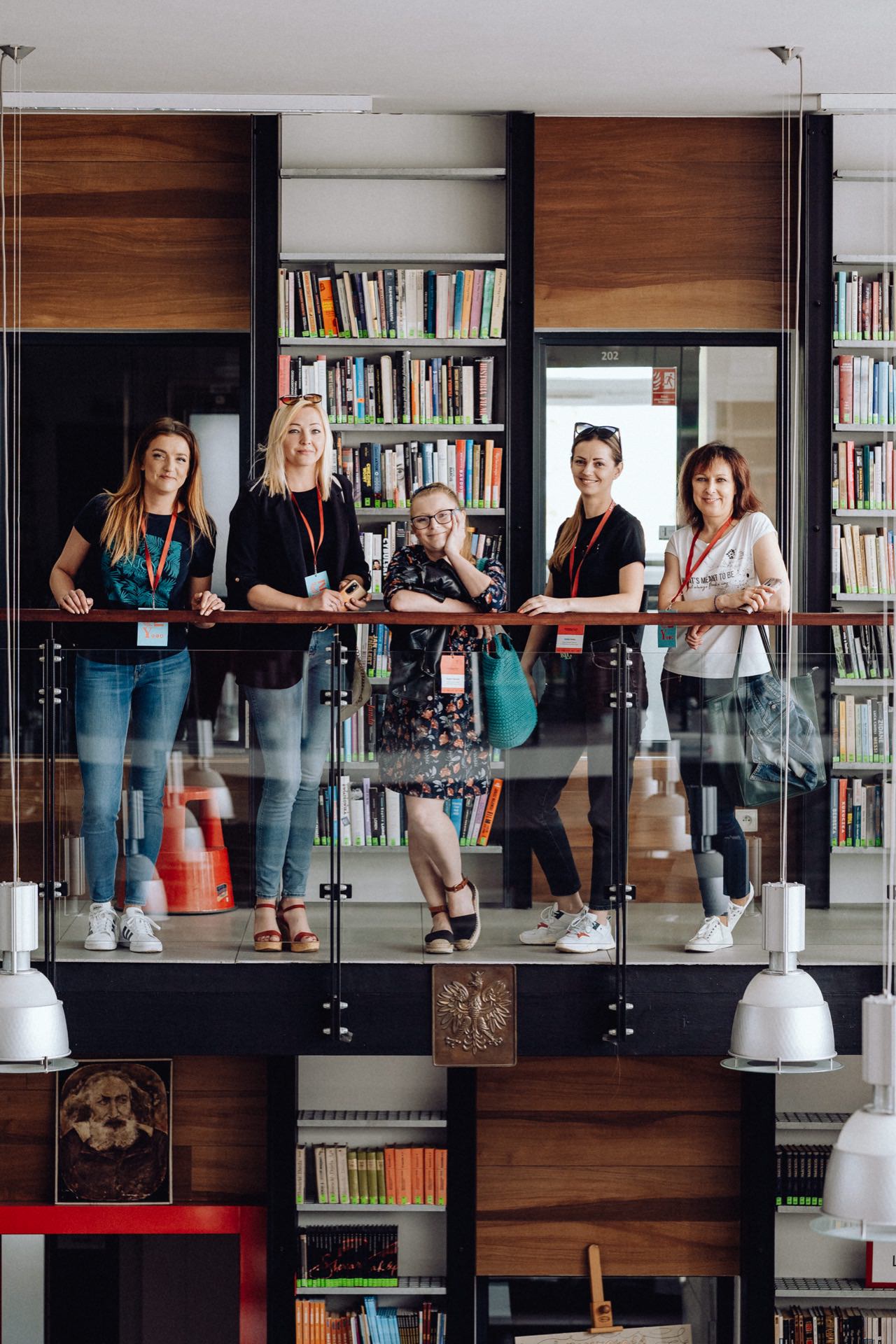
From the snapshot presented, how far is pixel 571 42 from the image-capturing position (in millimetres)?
4570

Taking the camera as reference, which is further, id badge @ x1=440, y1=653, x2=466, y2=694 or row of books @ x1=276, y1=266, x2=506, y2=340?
row of books @ x1=276, y1=266, x2=506, y2=340

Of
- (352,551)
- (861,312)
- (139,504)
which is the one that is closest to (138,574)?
(139,504)

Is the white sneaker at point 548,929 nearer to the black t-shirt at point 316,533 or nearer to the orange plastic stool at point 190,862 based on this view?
the orange plastic stool at point 190,862

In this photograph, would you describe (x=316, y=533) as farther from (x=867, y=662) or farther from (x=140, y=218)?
(x=140, y=218)

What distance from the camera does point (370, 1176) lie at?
18.0 feet

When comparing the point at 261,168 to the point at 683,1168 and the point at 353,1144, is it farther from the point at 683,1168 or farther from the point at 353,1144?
the point at 683,1168

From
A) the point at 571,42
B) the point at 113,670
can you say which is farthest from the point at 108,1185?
the point at 571,42

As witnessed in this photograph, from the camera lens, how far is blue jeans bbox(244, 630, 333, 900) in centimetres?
395

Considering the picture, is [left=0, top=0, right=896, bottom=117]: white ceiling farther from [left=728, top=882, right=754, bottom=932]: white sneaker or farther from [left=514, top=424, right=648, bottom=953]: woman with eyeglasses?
[left=728, top=882, right=754, bottom=932]: white sneaker

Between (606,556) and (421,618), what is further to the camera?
(606,556)

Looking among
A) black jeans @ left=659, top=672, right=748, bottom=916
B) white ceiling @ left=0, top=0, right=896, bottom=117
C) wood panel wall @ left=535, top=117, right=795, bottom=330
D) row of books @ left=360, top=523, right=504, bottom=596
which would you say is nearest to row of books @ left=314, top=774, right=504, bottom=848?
black jeans @ left=659, top=672, right=748, bottom=916

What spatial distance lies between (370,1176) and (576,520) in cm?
291

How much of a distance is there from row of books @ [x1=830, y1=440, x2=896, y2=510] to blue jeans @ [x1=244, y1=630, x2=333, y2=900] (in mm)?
2333

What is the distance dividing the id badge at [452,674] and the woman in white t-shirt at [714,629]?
0.59 meters
